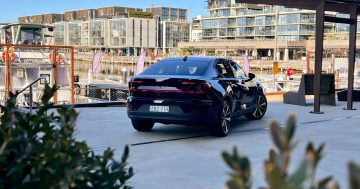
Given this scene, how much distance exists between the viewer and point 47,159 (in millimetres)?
2170

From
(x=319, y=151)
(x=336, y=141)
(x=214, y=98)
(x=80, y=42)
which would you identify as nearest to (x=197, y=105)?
(x=214, y=98)

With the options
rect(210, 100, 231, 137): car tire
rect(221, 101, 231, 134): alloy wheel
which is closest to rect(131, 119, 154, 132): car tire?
rect(210, 100, 231, 137): car tire

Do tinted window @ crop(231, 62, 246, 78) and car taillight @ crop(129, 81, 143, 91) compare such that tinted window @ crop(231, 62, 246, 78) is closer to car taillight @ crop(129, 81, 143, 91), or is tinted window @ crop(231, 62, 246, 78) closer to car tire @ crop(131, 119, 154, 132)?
car tire @ crop(131, 119, 154, 132)

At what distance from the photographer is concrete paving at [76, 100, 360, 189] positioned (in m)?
5.62

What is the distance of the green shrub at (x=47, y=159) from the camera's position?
7.00 ft

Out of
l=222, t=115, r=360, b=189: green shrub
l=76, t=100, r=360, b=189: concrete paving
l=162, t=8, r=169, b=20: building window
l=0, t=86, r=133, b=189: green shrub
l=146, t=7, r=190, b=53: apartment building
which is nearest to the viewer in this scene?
l=222, t=115, r=360, b=189: green shrub

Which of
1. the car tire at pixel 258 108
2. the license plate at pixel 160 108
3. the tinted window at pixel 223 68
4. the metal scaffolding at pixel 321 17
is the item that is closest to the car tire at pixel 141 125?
the license plate at pixel 160 108

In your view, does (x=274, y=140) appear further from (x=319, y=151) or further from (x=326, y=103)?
(x=326, y=103)

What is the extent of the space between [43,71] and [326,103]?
1110cm

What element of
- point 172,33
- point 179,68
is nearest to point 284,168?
point 179,68

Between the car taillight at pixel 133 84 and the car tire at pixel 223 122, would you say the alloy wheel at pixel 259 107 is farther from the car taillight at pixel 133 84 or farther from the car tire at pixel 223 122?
the car taillight at pixel 133 84

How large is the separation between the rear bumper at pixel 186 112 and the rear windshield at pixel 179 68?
0.63 meters

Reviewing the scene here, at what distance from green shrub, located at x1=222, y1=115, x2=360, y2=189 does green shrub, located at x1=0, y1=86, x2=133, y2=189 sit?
89cm

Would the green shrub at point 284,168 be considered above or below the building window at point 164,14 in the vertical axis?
below
